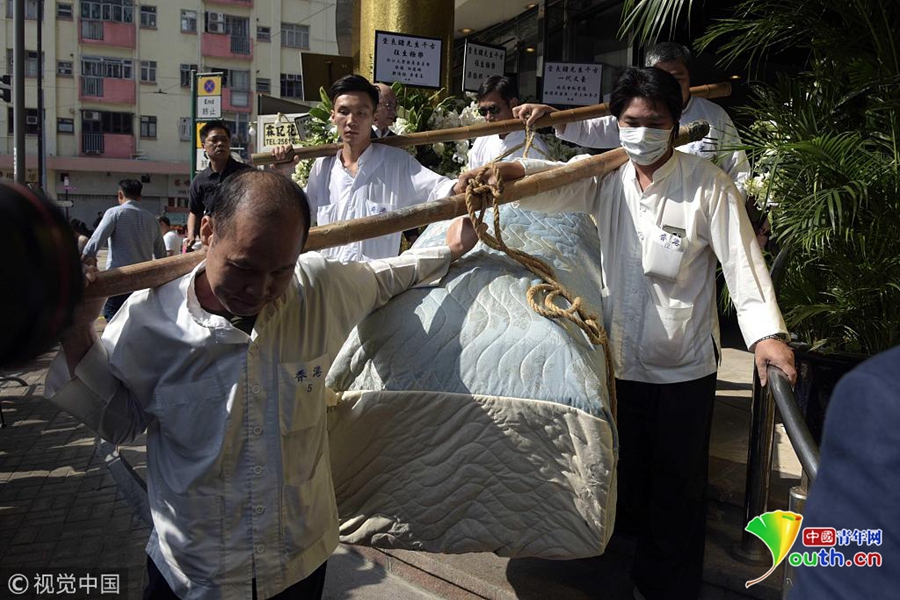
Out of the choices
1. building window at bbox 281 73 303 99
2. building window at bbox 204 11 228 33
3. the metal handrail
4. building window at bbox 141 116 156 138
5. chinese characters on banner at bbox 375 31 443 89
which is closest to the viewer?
the metal handrail

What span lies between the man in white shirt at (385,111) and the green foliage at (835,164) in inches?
57.6

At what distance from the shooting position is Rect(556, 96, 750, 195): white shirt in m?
3.76

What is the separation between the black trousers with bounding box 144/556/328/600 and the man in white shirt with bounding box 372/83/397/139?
2658 mm

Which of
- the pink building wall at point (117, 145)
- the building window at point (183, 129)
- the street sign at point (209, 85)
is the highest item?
the building window at point (183, 129)

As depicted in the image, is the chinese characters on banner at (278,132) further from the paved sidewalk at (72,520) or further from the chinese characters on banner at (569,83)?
the paved sidewalk at (72,520)

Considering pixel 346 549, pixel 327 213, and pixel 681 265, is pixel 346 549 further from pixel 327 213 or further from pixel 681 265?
pixel 681 265

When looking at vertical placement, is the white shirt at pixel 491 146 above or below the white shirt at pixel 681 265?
above

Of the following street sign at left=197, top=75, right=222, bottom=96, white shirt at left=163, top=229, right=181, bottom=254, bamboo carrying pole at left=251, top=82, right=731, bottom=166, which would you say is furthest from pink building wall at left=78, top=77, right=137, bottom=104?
bamboo carrying pole at left=251, top=82, right=731, bottom=166

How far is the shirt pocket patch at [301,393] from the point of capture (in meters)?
1.86

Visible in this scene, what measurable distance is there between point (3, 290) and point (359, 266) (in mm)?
1376

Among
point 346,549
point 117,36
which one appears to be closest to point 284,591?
point 346,549

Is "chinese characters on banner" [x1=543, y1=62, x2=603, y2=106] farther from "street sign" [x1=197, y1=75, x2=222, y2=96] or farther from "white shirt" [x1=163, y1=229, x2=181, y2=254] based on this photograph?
"white shirt" [x1=163, y1=229, x2=181, y2=254]

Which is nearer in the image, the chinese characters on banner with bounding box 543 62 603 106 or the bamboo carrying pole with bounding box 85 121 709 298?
the bamboo carrying pole with bounding box 85 121 709 298

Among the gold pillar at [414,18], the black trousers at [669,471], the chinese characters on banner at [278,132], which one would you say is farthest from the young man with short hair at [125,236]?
the black trousers at [669,471]
